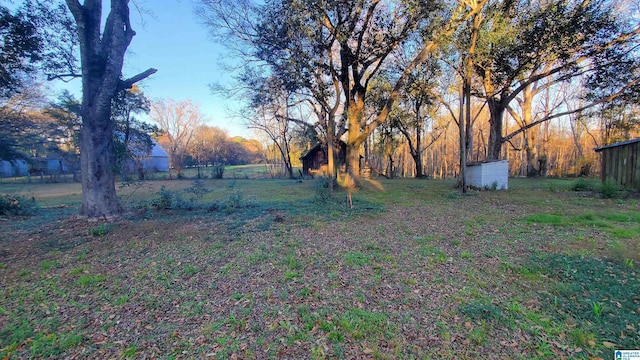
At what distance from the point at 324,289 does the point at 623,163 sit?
39.1ft

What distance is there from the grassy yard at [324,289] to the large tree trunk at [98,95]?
2.66ft

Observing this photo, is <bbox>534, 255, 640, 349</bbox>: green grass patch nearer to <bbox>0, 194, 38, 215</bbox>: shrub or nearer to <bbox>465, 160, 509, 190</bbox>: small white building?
<bbox>465, 160, 509, 190</bbox>: small white building

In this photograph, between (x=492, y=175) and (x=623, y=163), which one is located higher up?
(x=623, y=163)

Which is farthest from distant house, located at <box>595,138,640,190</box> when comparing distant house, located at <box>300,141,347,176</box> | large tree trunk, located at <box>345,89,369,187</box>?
distant house, located at <box>300,141,347,176</box>

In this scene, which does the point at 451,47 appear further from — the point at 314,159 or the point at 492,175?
the point at 314,159

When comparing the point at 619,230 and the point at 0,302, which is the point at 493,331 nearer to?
the point at 619,230

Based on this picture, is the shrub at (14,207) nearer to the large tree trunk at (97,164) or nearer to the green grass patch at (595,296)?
the large tree trunk at (97,164)

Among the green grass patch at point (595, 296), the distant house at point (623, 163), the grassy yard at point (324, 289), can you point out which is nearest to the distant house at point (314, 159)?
the distant house at point (623, 163)

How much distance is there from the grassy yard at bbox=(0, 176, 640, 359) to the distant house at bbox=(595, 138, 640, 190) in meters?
4.58

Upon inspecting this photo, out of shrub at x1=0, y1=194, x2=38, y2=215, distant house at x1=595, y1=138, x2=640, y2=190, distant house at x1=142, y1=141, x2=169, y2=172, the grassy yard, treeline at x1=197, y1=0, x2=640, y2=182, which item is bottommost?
the grassy yard

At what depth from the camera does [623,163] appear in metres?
8.91

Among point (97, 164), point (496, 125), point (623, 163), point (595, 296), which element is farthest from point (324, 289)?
point (496, 125)

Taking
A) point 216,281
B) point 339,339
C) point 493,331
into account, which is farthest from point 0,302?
point 493,331

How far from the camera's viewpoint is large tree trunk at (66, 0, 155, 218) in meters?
Answer: 6.05
